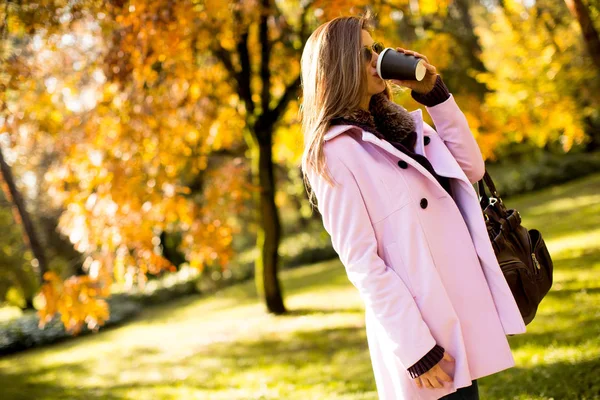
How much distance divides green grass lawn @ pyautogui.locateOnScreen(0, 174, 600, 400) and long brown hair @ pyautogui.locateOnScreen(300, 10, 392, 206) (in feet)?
9.11

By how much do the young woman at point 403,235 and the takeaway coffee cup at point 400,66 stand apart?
12 cm

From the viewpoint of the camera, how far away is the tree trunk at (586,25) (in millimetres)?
4094

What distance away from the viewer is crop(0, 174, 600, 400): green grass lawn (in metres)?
4.77

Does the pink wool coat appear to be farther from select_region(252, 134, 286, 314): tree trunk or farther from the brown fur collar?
select_region(252, 134, 286, 314): tree trunk

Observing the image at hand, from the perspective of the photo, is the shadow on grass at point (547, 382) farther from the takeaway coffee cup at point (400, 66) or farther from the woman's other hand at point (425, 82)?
the takeaway coffee cup at point (400, 66)

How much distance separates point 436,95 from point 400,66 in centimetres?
31

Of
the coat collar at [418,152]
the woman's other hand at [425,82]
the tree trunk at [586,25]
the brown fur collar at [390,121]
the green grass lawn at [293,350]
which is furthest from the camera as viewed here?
the green grass lawn at [293,350]

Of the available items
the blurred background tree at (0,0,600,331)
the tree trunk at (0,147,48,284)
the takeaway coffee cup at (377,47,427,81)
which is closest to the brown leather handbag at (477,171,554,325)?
the takeaway coffee cup at (377,47,427,81)

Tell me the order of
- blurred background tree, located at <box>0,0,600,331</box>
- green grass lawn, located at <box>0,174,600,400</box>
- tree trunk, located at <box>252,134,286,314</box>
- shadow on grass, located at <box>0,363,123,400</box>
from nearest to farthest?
green grass lawn, located at <box>0,174,600,400</box>
blurred background tree, located at <box>0,0,600,331</box>
shadow on grass, located at <box>0,363,123,400</box>
tree trunk, located at <box>252,134,286,314</box>

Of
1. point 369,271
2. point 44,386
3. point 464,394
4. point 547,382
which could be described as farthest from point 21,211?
point 464,394

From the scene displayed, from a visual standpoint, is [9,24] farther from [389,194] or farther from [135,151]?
[389,194]

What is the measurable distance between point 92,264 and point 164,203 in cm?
126

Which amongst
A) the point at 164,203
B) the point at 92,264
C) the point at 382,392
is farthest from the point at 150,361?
the point at 382,392

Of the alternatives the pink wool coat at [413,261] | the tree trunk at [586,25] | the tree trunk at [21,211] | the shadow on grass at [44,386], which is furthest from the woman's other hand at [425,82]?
the tree trunk at [21,211]
